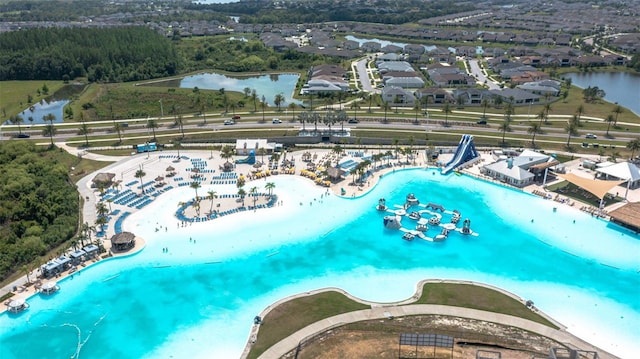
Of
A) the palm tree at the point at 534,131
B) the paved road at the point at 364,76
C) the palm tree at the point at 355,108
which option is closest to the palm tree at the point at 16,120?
the palm tree at the point at 355,108

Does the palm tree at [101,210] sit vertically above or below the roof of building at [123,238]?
above

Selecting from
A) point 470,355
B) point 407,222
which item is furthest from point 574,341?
point 407,222

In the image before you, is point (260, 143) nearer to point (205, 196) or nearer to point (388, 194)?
point (205, 196)

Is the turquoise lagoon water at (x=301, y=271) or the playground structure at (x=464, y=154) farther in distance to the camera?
the playground structure at (x=464, y=154)

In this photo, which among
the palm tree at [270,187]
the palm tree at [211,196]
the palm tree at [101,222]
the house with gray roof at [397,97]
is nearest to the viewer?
the palm tree at [101,222]

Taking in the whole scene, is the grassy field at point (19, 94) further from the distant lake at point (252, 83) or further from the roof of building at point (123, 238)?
the roof of building at point (123, 238)

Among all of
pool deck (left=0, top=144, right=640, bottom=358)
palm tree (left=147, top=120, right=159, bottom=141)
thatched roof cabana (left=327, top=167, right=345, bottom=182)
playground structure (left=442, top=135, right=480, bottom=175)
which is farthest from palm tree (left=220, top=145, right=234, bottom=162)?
playground structure (left=442, top=135, right=480, bottom=175)

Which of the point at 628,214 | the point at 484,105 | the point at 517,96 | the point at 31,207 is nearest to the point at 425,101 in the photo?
the point at 484,105
